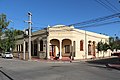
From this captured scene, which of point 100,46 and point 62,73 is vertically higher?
point 100,46

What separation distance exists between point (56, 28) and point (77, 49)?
Answer: 5211 mm

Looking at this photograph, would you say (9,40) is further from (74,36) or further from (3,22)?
(74,36)

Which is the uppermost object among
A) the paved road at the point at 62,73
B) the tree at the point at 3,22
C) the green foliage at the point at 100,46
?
the tree at the point at 3,22

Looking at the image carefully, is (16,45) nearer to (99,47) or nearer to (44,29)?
(44,29)

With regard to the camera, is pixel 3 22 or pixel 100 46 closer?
pixel 100 46

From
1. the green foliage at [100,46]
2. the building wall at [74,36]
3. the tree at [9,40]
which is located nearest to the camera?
the building wall at [74,36]

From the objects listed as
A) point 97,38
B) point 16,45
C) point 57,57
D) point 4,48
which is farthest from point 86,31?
point 4,48

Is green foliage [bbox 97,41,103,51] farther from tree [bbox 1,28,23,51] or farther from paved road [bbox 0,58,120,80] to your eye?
paved road [bbox 0,58,120,80]

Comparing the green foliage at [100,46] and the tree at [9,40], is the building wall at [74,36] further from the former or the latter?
the tree at [9,40]

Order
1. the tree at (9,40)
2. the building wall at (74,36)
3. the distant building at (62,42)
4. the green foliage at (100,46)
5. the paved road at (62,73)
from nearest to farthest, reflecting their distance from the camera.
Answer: the paved road at (62,73)
the building wall at (74,36)
the distant building at (62,42)
the green foliage at (100,46)
the tree at (9,40)

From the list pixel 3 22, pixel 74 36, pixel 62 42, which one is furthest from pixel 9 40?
pixel 74 36

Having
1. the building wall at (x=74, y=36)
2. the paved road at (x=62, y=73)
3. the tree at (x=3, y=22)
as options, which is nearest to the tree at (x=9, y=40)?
the tree at (x=3, y=22)

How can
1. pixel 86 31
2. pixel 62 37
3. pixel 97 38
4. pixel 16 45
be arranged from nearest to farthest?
pixel 62 37, pixel 86 31, pixel 97 38, pixel 16 45

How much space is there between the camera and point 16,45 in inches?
2217
